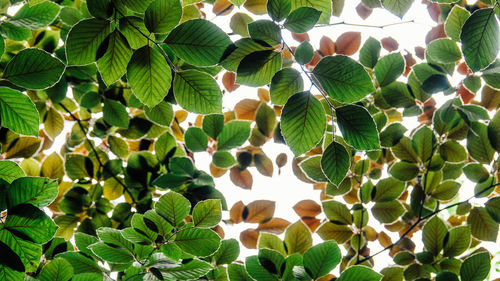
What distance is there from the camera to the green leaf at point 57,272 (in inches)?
25.9

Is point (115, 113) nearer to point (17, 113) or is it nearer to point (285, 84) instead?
point (17, 113)

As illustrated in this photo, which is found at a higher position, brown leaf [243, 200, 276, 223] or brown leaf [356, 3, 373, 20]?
brown leaf [356, 3, 373, 20]

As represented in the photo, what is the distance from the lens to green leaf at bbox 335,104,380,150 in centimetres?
54

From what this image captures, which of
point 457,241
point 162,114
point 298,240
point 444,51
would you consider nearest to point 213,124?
point 162,114

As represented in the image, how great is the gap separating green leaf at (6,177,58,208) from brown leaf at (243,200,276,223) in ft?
2.57

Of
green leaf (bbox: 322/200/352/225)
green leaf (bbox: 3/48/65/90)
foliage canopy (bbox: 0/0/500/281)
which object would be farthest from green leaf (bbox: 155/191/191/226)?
green leaf (bbox: 322/200/352/225)

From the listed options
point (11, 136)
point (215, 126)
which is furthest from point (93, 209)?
point (215, 126)

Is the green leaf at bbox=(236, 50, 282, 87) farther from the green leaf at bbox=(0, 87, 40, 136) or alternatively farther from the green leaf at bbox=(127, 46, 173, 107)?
the green leaf at bbox=(0, 87, 40, 136)

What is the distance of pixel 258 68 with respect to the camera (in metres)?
0.58

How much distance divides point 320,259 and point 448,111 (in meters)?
0.56

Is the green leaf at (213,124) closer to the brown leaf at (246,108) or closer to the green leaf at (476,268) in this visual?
the brown leaf at (246,108)

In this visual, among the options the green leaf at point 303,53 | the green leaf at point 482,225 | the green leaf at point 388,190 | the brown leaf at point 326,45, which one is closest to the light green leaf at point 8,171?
the green leaf at point 303,53

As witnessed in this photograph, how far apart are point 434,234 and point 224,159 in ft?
2.07

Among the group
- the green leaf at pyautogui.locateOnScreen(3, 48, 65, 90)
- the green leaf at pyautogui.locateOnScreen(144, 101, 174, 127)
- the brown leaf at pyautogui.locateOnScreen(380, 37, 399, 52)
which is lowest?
A: the green leaf at pyautogui.locateOnScreen(144, 101, 174, 127)
